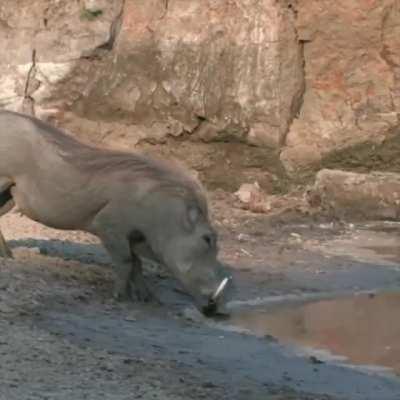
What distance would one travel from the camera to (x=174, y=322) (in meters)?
9.16

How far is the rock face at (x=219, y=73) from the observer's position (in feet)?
50.3

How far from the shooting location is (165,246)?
30.9ft

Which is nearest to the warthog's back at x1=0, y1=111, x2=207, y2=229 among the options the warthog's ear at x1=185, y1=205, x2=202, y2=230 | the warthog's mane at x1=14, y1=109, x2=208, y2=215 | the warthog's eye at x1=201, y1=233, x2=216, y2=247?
the warthog's mane at x1=14, y1=109, x2=208, y2=215

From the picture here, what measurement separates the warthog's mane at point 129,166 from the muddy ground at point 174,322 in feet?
2.61

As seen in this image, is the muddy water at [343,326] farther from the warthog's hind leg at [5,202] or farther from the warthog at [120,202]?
the warthog's hind leg at [5,202]

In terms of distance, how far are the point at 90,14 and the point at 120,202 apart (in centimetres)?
636

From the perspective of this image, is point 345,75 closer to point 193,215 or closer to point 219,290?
point 193,215

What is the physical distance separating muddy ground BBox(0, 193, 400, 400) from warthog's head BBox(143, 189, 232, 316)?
0.78ft

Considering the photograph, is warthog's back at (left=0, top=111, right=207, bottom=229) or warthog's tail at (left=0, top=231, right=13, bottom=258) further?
warthog's tail at (left=0, top=231, right=13, bottom=258)

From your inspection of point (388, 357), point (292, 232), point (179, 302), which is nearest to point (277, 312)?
point (179, 302)

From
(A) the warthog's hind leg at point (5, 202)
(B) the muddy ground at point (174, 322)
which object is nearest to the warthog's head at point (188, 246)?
(B) the muddy ground at point (174, 322)

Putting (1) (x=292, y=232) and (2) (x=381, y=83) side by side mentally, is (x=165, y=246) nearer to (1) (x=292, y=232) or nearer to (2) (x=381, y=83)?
(1) (x=292, y=232)

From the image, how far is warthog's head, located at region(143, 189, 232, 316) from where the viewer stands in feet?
30.9

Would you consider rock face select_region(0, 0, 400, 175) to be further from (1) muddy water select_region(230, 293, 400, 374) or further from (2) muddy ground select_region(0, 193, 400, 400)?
(1) muddy water select_region(230, 293, 400, 374)
